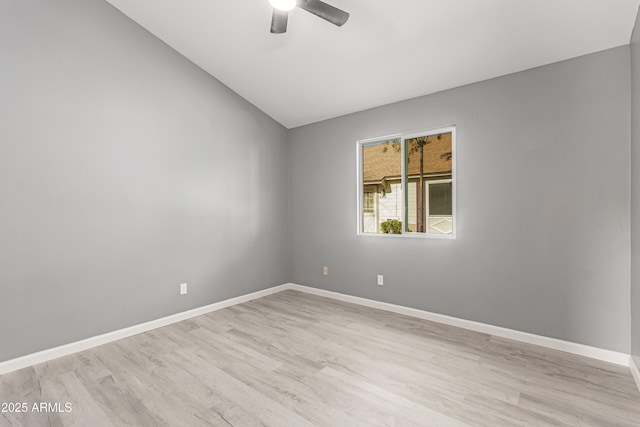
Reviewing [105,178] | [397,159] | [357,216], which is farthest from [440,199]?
[105,178]

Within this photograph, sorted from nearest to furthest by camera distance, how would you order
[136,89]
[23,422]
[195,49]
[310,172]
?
[23,422] → [136,89] → [195,49] → [310,172]

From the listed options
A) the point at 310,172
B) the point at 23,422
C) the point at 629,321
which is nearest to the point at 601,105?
the point at 629,321

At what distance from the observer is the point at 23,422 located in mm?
1713

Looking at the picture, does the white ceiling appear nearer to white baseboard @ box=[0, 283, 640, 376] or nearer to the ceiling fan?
the ceiling fan

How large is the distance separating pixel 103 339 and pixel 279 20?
10.3 feet

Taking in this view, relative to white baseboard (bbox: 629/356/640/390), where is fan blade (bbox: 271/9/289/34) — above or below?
above

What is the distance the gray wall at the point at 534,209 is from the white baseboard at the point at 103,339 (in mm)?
2039

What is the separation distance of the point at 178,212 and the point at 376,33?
2714 mm

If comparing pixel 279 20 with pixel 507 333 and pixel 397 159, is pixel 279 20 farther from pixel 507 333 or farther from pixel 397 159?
pixel 507 333

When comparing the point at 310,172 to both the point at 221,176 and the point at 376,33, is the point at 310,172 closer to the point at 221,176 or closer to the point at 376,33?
the point at 221,176

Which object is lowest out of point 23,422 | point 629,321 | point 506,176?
point 23,422

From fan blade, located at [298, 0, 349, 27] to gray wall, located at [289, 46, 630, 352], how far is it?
5.16 ft

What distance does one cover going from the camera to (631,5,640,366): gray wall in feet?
6.87

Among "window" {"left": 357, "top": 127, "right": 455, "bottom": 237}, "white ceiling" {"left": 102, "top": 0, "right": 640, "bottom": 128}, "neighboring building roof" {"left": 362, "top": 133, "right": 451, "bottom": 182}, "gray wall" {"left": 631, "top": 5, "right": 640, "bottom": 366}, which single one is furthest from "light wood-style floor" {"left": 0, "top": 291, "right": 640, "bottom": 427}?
"white ceiling" {"left": 102, "top": 0, "right": 640, "bottom": 128}
